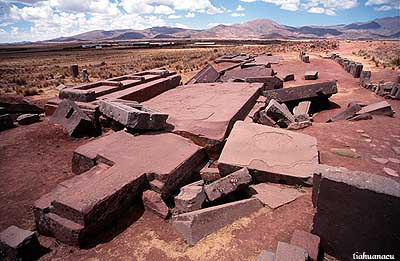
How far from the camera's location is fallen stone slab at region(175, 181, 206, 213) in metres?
3.62

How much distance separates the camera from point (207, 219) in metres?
3.31

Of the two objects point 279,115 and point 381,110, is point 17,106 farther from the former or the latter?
point 381,110

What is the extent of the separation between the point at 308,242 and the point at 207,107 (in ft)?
16.1

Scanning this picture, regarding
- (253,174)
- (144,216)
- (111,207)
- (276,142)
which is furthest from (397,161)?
(111,207)

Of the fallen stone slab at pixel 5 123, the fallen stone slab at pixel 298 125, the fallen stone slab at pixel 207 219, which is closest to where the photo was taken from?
the fallen stone slab at pixel 207 219

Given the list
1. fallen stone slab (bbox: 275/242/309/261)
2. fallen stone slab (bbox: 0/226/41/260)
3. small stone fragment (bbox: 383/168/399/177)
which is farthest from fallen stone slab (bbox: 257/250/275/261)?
small stone fragment (bbox: 383/168/399/177)

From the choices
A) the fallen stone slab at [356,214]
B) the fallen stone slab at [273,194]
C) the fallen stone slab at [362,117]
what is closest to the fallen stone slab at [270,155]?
the fallen stone slab at [273,194]

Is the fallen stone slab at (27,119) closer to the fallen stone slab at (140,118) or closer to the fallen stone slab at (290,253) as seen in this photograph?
the fallen stone slab at (140,118)

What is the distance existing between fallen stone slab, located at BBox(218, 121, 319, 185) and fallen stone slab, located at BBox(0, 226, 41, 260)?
2729 mm

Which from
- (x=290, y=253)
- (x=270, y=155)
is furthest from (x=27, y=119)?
(x=290, y=253)

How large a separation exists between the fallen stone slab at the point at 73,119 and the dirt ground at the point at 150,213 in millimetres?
225

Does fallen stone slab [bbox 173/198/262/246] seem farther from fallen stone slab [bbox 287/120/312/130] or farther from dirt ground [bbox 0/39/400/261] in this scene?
fallen stone slab [bbox 287/120/312/130]

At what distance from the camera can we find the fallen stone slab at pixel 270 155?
4.04 m

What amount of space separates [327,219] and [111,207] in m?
2.63
